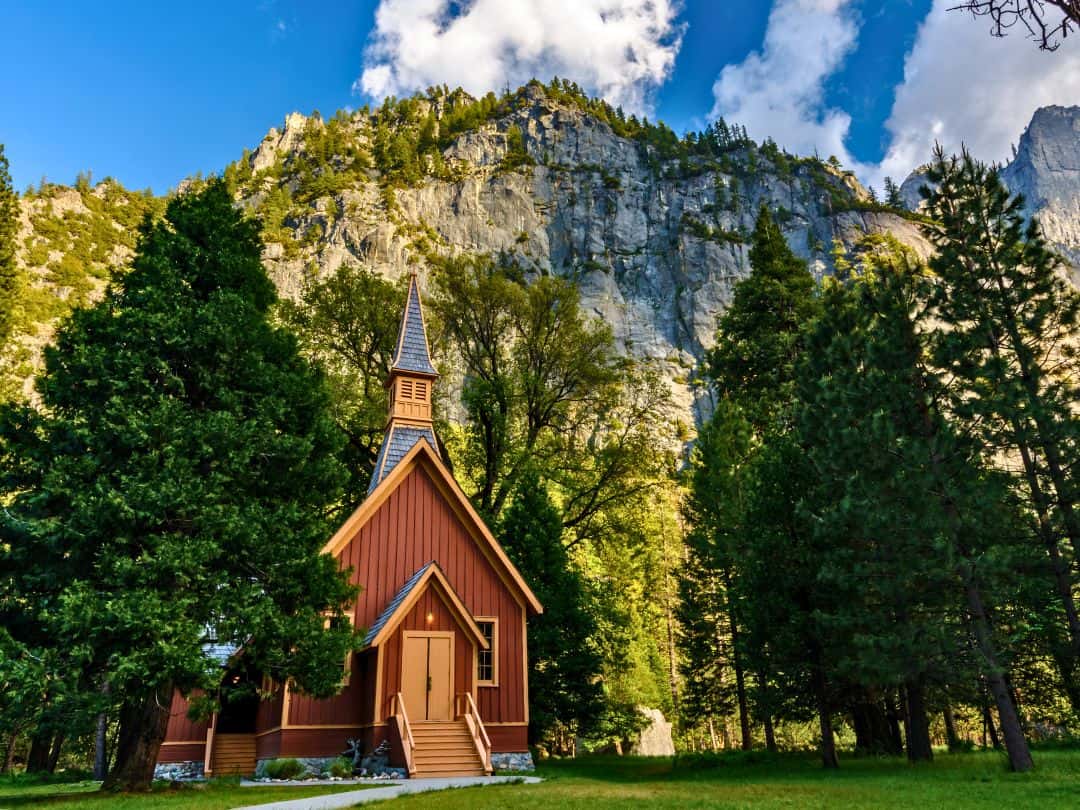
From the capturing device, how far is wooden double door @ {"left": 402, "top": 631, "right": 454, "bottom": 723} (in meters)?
15.9

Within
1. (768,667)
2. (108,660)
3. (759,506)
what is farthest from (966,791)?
(108,660)

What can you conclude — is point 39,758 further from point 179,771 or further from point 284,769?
point 284,769

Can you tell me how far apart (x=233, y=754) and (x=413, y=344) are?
468 inches

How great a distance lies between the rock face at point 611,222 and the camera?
8988cm

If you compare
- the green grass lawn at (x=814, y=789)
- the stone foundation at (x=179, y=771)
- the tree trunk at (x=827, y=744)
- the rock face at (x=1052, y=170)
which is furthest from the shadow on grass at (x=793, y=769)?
the rock face at (x=1052, y=170)

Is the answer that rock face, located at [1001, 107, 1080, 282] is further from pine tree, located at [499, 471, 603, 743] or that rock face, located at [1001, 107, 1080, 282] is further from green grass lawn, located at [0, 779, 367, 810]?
green grass lawn, located at [0, 779, 367, 810]

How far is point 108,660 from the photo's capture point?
33.1 feet

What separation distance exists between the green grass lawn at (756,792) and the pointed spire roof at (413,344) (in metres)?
11.7

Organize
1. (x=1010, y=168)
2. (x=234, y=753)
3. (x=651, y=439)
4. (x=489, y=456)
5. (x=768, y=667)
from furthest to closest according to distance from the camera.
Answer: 1. (x=1010, y=168)
2. (x=651, y=439)
3. (x=489, y=456)
4. (x=234, y=753)
5. (x=768, y=667)

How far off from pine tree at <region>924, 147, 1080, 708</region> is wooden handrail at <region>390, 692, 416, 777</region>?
41.1 feet

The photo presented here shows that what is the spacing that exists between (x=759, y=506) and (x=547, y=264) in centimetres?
8326

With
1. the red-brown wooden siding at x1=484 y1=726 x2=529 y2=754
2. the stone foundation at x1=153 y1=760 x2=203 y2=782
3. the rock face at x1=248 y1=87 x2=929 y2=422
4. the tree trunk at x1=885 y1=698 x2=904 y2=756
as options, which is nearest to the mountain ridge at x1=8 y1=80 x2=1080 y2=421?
the rock face at x1=248 y1=87 x2=929 y2=422

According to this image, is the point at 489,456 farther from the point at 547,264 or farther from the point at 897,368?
the point at 547,264

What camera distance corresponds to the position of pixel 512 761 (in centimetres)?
1716
